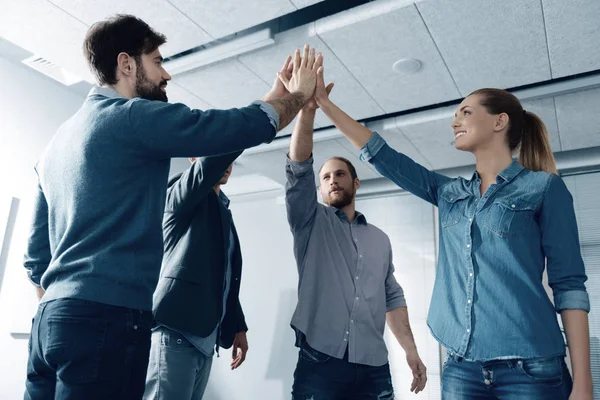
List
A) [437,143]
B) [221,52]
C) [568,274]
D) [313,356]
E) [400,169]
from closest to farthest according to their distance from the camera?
[568,274] → [400,169] → [313,356] → [221,52] → [437,143]

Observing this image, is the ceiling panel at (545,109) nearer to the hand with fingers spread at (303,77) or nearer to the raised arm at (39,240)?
the hand with fingers spread at (303,77)

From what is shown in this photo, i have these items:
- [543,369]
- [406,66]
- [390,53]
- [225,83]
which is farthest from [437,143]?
[543,369]

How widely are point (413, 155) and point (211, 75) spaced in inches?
91.3

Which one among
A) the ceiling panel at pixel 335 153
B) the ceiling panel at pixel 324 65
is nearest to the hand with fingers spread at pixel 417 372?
the ceiling panel at pixel 324 65

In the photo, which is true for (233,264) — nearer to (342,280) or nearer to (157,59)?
(342,280)

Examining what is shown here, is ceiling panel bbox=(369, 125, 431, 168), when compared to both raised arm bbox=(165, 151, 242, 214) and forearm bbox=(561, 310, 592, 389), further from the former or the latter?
forearm bbox=(561, 310, 592, 389)

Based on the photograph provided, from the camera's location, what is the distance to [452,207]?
1413 millimetres

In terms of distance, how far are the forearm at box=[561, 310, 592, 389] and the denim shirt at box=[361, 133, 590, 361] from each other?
2 cm

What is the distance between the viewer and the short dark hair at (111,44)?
4.18 feet

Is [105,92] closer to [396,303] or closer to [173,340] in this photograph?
[173,340]

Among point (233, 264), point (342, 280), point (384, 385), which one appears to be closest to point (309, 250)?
point (342, 280)

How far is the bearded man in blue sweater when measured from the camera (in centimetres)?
94

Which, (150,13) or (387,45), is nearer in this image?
(150,13)

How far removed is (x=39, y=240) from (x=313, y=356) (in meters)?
0.99
